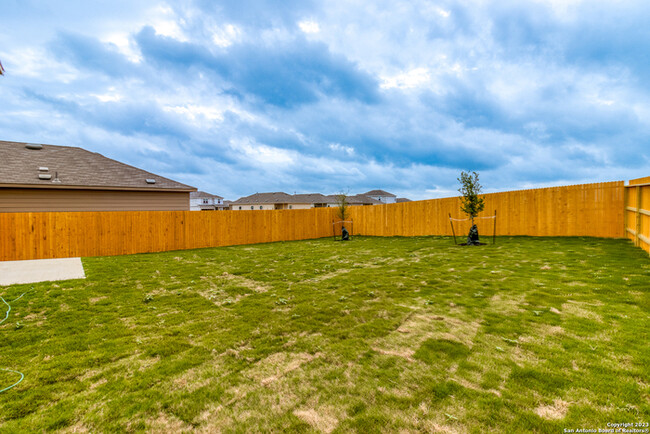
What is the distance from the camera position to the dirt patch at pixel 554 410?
2.02 meters

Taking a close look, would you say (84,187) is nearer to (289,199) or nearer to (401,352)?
(401,352)

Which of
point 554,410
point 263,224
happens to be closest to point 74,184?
point 263,224

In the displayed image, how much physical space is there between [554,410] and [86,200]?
59.1 ft

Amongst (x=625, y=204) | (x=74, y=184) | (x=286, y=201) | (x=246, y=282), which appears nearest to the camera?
(x=246, y=282)

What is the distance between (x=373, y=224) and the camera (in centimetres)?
1891

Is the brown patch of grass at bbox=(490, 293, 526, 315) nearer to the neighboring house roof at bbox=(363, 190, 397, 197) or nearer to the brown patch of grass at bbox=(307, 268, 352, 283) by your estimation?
the brown patch of grass at bbox=(307, 268, 352, 283)

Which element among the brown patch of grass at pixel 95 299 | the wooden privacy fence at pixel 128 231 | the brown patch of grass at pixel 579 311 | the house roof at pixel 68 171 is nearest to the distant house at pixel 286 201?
the wooden privacy fence at pixel 128 231

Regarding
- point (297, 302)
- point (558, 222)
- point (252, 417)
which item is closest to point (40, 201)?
point (297, 302)

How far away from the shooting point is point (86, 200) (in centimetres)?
1391

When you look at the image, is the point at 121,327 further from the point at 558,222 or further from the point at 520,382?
the point at 558,222

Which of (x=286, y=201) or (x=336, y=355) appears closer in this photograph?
(x=336, y=355)

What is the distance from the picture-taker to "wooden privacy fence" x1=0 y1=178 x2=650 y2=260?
412 inches

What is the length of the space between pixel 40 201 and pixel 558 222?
22.6 meters

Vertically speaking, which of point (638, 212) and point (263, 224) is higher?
point (638, 212)
